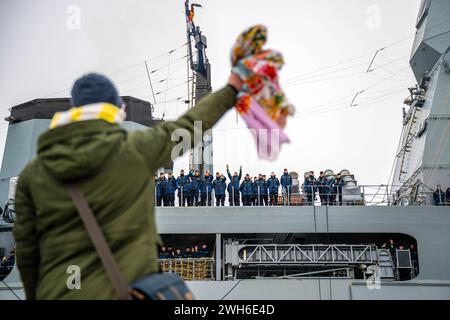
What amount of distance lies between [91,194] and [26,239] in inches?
13.0

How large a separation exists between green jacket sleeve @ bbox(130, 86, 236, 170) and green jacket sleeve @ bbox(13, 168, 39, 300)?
0.38 meters

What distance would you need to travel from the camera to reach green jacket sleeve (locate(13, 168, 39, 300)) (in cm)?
174

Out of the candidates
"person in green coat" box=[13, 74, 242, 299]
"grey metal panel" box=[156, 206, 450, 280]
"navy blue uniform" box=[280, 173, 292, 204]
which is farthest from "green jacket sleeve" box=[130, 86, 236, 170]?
"navy blue uniform" box=[280, 173, 292, 204]

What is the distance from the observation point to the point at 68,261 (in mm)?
1609

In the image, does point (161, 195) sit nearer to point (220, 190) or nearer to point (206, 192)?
point (206, 192)

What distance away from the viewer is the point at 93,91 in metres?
1.74

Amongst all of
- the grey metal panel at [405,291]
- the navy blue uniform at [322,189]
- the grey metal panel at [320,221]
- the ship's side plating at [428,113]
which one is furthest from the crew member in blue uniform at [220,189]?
the ship's side plating at [428,113]

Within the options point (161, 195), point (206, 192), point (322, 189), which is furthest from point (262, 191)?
point (161, 195)

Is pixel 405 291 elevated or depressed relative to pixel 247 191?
depressed

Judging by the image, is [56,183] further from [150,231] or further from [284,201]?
[284,201]

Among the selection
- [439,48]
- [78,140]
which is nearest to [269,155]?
[78,140]

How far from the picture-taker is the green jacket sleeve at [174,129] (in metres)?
1.66

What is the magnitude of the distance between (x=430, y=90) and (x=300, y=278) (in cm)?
783

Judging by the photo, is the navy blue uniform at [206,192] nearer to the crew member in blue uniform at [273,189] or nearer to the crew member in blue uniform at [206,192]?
the crew member in blue uniform at [206,192]
